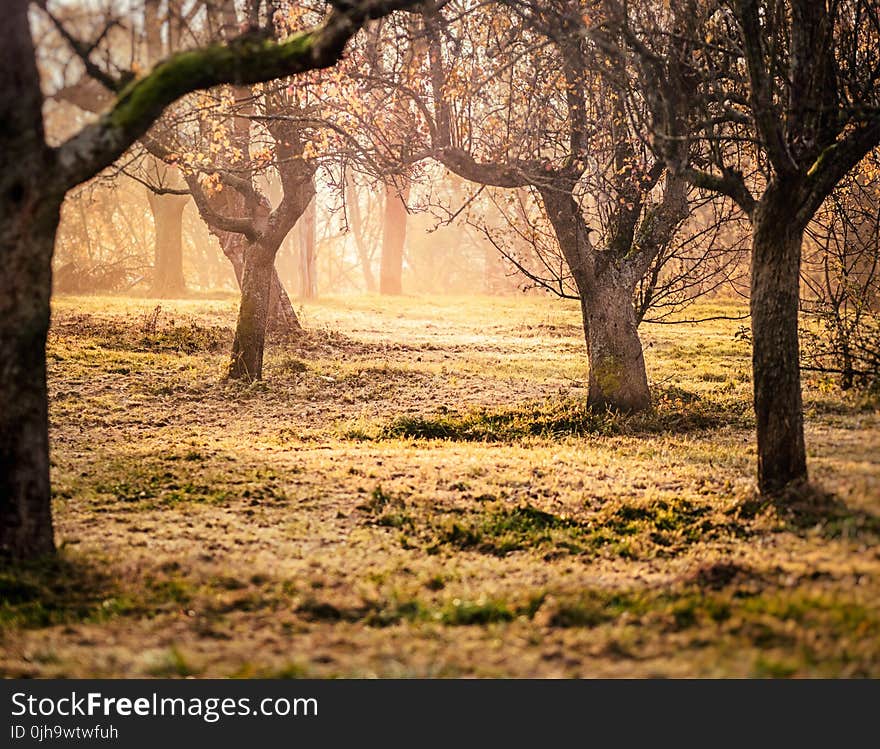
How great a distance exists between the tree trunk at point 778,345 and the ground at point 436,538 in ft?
1.39

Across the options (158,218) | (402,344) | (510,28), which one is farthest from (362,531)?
(158,218)

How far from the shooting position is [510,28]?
12.0m

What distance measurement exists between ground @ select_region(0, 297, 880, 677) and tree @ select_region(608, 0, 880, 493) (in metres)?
0.97

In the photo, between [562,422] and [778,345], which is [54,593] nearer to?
[778,345]

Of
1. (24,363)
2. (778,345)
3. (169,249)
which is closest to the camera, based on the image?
(24,363)

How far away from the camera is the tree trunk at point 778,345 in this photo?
8.10 m

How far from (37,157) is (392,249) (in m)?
36.9

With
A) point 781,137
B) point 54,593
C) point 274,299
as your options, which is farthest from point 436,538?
point 274,299

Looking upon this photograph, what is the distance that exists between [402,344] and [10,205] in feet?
49.9

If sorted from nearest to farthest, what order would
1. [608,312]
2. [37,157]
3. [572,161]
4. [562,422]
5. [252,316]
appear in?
[37,157] → [572,161] → [562,422] → [608,312] → [252,316]

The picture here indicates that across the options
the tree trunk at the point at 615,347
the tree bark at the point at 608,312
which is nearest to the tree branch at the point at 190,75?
the tree bark at the point at 608,312

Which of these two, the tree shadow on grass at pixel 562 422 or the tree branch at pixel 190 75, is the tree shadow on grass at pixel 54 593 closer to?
the tree branch at pixel 190 75

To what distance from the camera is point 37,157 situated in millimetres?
6148

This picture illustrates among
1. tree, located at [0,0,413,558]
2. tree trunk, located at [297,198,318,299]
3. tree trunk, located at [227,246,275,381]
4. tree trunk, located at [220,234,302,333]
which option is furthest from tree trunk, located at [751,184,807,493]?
tree trunk, located at [297,198,318,299]
